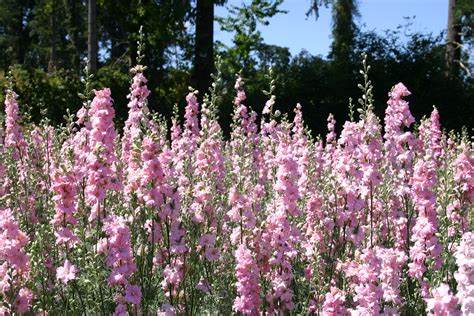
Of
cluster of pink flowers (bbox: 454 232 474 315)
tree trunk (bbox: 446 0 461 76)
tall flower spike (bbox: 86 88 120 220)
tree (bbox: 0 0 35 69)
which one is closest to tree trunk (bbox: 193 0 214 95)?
tree trunk (bbox: 446 0 461 76)

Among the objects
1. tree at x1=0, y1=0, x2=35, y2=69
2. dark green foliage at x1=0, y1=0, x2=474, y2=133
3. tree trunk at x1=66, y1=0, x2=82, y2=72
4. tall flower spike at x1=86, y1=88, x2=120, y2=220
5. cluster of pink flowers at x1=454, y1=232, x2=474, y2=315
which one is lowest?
cluster of pink flowers at x1=454, y1=232, x2=474, y2=315

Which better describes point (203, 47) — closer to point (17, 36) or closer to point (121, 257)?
point (121, 257)

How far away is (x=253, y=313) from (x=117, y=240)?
0.97 m

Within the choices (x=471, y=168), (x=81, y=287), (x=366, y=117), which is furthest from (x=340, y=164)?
Answer: (x=81, y=287)

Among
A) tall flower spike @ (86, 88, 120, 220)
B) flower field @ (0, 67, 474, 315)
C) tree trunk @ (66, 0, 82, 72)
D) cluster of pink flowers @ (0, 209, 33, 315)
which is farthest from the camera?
tree trunk @ (66, 0, 82, 72)

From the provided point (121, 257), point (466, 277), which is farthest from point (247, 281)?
point (466, 277)

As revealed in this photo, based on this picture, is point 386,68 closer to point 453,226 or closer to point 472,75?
point 472,75

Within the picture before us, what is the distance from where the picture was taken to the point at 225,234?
5.32 m

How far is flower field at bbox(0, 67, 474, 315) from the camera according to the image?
3.58 metres

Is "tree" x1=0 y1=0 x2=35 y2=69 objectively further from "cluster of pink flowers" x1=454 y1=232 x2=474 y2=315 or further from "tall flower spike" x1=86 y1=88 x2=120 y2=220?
"cluster of pink flowers" x1=454 y1=232 x2=474 y2=315

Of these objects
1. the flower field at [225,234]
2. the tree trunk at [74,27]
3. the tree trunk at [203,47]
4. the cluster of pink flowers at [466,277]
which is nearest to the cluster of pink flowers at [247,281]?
the flower field at [225,234]

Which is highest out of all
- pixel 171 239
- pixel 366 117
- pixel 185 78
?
pixel 185 78

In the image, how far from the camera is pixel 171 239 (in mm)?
3840

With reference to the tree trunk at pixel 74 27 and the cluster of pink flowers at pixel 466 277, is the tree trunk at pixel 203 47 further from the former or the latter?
the tree trunk at pixel 74 27
